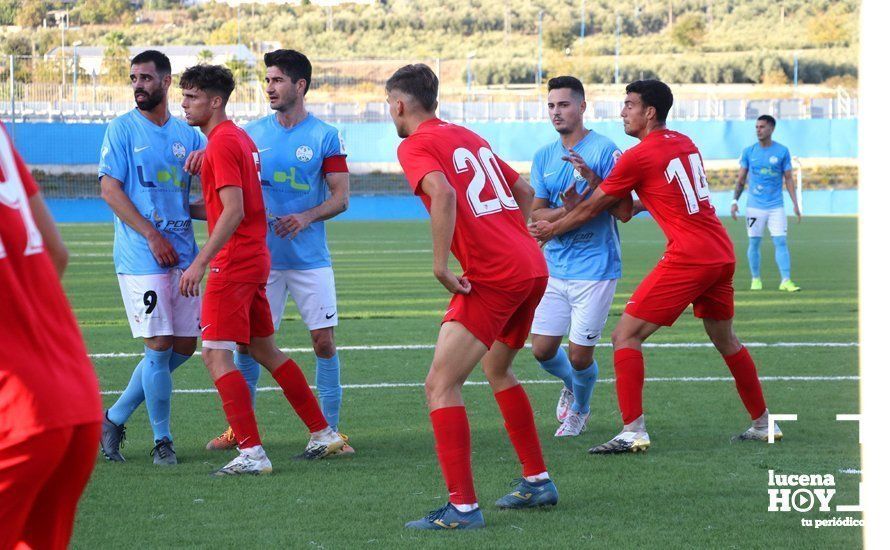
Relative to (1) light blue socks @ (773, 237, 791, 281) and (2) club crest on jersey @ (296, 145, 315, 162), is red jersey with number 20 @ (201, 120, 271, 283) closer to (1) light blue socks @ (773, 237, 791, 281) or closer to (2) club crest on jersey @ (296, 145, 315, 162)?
(2) club crest on jersey @ (296, 145, 315, 162)

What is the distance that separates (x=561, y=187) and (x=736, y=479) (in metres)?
2.27

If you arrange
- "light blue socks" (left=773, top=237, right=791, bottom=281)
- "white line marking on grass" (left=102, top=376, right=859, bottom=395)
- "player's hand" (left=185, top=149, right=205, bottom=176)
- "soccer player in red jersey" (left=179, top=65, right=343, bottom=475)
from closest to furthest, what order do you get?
"soccer player in red jersey" (left=179, top=65, right=343, bottom=475) → "player's hand" (left=185, top=149, right=205, bottom=176) → "white line marking on grass" (left=102, top=376, right=859, bottom=395) → "light blue socks" (left=773, top=237, right=791, bottom=281)

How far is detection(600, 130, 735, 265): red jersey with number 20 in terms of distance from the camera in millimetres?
6531

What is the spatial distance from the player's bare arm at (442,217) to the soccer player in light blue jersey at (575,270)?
7.74ft

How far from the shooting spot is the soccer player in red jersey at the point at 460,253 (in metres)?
5.00

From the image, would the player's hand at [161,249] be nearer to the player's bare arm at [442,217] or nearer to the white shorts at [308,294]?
the white shorts at [308,294]

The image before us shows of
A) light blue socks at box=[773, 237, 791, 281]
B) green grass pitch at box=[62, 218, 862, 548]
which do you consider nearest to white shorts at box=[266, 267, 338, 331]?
green grass pitch at box=[62, 218, 862, 548]

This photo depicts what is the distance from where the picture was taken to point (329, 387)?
7.05m

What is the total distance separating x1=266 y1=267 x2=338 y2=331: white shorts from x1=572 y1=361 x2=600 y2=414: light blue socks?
1462 millimetres

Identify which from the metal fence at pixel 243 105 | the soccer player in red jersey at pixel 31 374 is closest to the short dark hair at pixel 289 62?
the soccer player in red jersey at pixel 31 374

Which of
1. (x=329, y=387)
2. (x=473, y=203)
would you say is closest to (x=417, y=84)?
(x=473, y=203)

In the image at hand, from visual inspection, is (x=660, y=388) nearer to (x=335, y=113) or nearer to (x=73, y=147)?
(x=73, y=147)

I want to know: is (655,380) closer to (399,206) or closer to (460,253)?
(460,253)

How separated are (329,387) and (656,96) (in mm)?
2476
